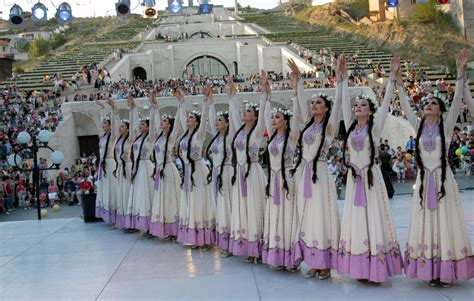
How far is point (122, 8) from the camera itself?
16.1 metres

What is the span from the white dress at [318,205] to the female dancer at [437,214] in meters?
0.78

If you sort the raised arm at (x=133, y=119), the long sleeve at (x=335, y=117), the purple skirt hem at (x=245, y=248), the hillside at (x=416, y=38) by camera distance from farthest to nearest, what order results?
the hillside at (x=416, y=38)
the raised arm at (x=133, y=119)
the purple skirt hem at (x=245, y=248)
the long sleeve at (x=335, y=117)

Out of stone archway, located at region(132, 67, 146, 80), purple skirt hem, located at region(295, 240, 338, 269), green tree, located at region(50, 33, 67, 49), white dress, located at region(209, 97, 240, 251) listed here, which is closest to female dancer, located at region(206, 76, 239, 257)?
white dress, located at region(209, 97, 240, 251)

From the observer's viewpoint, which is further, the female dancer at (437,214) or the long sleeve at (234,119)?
the long sleeve at (234,119)

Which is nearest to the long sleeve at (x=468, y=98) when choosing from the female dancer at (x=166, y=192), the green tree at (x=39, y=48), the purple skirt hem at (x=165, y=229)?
the female dancer at (x=166, y=192)

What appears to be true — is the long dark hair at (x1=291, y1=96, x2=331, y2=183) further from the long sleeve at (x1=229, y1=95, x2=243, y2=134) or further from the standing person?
the standing person

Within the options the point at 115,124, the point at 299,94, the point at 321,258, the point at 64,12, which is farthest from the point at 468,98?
the point at 64,12

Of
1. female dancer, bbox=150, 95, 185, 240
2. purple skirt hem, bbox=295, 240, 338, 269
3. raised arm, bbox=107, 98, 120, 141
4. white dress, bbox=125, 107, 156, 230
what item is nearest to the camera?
purple skirt hem, bbox=295, 240, 338, 269

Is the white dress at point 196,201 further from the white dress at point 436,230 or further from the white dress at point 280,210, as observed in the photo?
the white dress at point 436,230

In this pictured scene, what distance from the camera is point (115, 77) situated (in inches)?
1821

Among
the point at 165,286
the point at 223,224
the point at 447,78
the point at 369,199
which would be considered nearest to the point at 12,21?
the point at 223,224

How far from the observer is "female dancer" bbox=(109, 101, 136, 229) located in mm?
10188

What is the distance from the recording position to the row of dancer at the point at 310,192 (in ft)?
19.3

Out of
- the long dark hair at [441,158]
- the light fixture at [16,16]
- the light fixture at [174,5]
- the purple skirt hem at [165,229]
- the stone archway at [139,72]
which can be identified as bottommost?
the purple skirt hem at [165,229]
